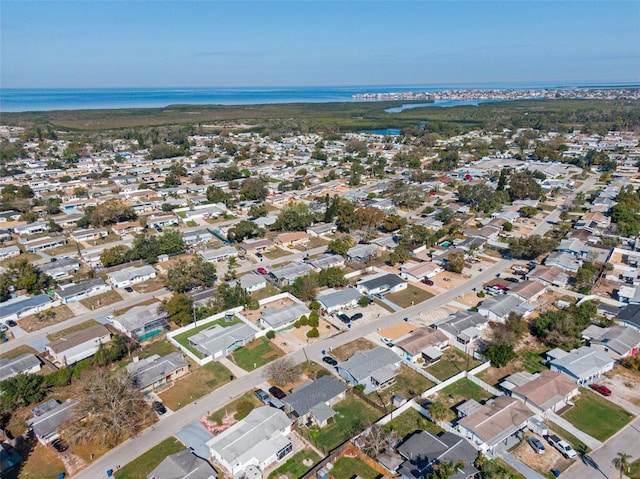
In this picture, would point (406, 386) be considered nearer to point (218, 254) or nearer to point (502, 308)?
point (502, 308)

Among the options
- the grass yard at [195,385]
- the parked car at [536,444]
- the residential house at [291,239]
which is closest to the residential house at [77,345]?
the grass yard at [195,385]

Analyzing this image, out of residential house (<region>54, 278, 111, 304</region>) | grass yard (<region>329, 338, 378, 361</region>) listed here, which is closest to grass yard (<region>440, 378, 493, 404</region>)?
grass yard (<region>329, 338, 378, 361</region>)

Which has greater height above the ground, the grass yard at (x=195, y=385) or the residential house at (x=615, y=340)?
the residential house at (x=615, y=340)

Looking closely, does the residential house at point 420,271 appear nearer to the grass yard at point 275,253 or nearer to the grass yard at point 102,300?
the grass yard at point 275,253

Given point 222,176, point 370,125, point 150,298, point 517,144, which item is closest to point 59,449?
point 150,298

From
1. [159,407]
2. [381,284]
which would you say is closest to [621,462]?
[381,284]

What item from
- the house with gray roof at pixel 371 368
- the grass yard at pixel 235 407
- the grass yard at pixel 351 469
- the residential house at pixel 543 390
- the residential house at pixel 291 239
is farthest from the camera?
the residential house at pixel 291 239

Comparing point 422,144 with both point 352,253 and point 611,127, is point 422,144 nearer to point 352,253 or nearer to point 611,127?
point 611,127
